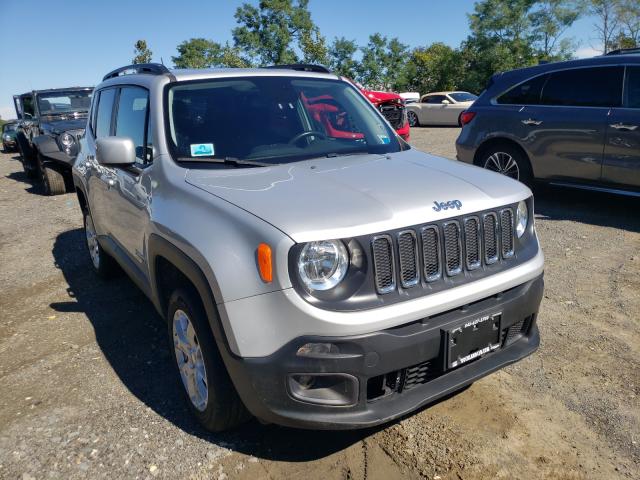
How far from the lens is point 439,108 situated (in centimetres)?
2194

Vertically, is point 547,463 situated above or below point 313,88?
below

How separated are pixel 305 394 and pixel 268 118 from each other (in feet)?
6.03

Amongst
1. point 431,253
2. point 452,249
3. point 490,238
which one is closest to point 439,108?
point 490,238

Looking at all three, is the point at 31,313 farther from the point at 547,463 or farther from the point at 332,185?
the point at 547,463

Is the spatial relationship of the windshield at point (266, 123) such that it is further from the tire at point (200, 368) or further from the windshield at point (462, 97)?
the windshield at point (462, 97)

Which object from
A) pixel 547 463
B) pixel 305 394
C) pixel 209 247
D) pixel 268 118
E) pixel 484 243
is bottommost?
pixel 547 463

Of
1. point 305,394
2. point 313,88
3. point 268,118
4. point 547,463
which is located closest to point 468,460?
point 547,463

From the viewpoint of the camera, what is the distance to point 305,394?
2277mm

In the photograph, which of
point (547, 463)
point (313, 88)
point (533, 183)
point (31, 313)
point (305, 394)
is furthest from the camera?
point (533, 183)

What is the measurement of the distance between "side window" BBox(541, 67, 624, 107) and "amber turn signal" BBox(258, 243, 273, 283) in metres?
5.57

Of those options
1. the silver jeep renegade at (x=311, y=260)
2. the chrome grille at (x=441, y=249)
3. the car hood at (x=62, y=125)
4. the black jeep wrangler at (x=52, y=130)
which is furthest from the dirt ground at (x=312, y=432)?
the car hood at (x=62, y=125)

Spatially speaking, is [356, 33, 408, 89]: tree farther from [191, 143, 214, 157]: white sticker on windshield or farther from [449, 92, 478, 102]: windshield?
[191, 143, 214, 157]: white sticker on windshield

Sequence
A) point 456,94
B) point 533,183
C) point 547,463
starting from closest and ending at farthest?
point 547,463 < point 533,183 < point 456,94

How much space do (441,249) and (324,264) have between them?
1.86 feet
